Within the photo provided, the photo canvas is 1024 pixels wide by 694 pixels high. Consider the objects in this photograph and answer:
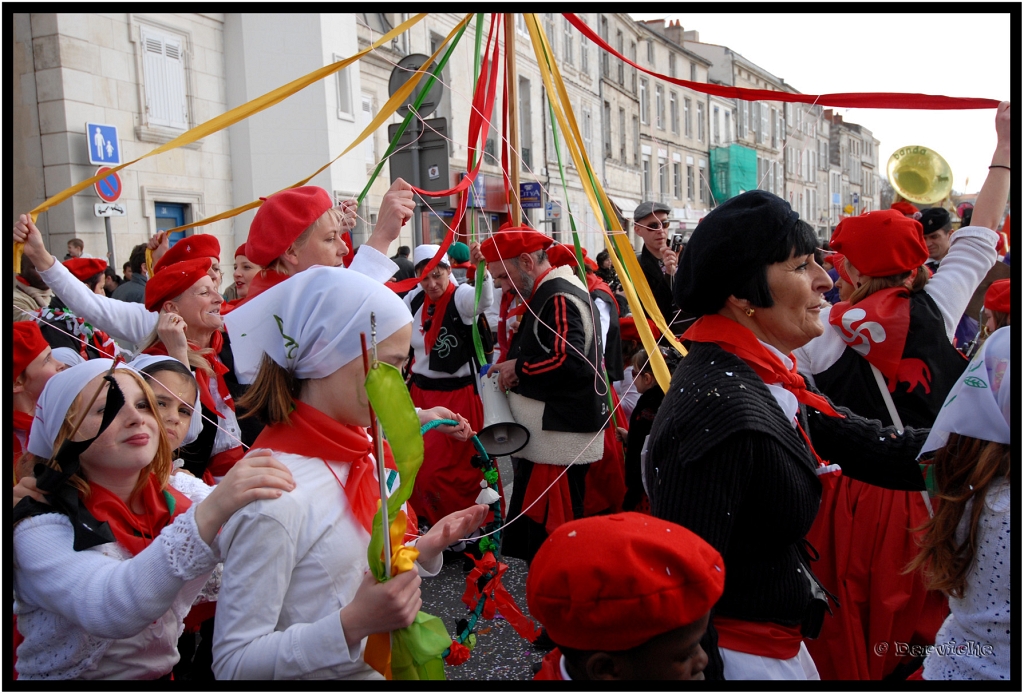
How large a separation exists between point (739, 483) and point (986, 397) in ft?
2.09

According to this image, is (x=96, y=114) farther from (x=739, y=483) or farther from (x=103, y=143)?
(x=739, y=483)

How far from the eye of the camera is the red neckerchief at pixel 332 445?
156cm

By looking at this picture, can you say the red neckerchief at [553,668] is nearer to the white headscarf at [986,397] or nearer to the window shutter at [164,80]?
the white headscarf at [986,397]

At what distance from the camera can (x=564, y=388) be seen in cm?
380

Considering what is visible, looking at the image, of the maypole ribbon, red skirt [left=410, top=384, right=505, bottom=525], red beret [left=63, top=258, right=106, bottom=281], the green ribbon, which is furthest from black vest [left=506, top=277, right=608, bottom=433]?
red beret [left=63, top=258, right=106, bottom=281]

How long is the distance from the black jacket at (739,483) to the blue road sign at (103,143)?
1197 cm

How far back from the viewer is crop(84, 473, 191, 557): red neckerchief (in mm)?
1870

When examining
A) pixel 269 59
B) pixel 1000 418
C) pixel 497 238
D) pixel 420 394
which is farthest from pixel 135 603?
pixel 269 59

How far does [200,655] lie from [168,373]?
3.11 feet

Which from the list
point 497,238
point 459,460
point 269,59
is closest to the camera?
point 497,238

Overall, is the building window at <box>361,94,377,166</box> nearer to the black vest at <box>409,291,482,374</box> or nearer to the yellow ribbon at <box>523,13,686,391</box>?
the black vest at <box>409,291,482,374</box>

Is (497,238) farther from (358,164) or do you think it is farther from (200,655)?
(358,164)

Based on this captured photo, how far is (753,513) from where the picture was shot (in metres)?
1.62

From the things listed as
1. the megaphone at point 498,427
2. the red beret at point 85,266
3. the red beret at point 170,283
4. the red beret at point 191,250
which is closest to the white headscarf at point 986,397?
the megaphone at point 498,427
